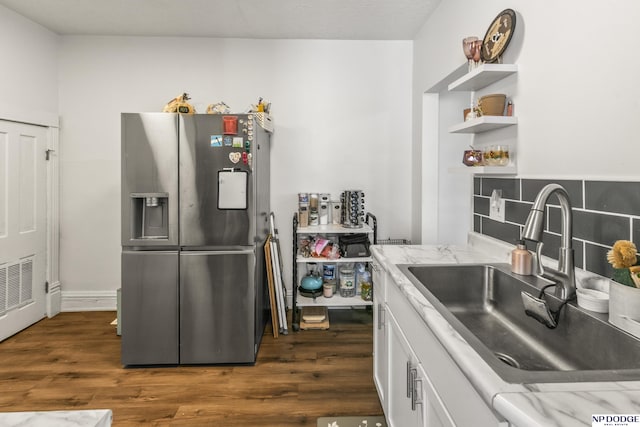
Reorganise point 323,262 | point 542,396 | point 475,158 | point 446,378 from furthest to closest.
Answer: point 323,262 < point 475,158 < point 446,378 < point 542,396

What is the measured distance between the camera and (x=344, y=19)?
3010mm

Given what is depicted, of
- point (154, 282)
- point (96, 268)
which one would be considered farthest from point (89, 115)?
point (154, 282)

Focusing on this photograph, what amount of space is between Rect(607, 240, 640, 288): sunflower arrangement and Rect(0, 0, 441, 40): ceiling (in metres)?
2.39

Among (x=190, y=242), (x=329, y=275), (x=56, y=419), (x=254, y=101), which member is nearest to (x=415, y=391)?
(x=56, y=419)

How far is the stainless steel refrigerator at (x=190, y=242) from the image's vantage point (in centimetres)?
244

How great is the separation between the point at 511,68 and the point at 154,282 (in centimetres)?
243

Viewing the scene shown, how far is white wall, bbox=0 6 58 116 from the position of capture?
2.88m

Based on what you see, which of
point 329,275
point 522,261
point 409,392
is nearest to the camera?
point 409,392

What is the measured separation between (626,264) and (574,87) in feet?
2.32

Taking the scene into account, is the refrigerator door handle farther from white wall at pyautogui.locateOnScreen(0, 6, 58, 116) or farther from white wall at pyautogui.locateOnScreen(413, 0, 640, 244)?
white wall at pyautogui.locateOnScreen(0, 6, 58, 116)

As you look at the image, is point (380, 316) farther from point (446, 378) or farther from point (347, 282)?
point (347, 282)

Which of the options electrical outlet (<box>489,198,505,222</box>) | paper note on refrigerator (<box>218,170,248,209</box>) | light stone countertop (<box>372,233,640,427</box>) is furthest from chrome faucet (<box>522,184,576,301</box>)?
paper note on refrigerator (<box>218,170,248,209</box>)

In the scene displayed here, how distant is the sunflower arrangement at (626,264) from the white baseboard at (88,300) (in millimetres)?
3792

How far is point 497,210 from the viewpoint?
6.15ft
